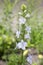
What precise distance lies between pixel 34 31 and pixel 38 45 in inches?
16.5

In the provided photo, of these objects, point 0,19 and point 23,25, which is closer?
point 23,25

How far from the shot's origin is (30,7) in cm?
465

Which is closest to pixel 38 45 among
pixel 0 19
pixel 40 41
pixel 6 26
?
pixel 40 41

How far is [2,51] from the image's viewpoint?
4020 mm

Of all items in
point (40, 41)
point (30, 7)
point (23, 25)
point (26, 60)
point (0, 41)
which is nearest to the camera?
point (23, 25)

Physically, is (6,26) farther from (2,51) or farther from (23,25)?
(23,25)

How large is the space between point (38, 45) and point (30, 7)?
806 millimetres

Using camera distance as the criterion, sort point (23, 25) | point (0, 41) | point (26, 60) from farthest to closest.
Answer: point (0, 41)
point (26, 60)
point (23, 25)

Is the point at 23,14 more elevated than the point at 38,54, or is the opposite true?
the point at 23,14

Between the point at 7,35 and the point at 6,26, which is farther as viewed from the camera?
the point at 6,26

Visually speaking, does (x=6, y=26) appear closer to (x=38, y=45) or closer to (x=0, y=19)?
(x=0, y=19)

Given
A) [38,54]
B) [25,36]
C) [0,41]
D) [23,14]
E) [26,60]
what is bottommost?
[38,54]

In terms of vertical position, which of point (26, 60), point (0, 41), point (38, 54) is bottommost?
point (38, 54)

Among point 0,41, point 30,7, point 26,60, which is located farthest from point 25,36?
point 30,7
